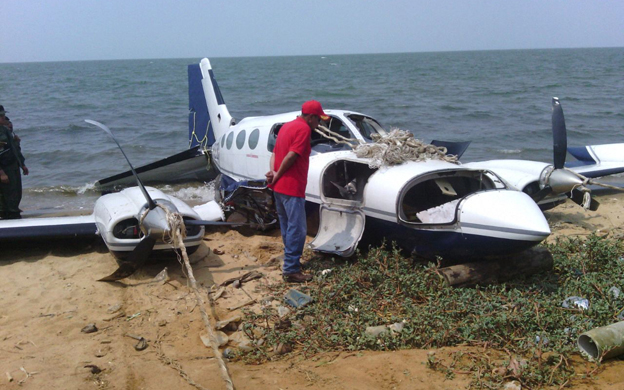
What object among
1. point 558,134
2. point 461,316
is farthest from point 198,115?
point 461,316

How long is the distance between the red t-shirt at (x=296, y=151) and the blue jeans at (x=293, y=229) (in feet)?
0.34

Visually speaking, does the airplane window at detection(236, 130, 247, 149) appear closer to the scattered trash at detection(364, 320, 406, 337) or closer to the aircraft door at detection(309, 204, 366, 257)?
the aircraft door at detection(309, 204, 366, 257)

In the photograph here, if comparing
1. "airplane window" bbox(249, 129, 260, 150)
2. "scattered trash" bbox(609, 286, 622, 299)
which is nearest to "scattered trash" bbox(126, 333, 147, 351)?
"airplane window" bbox(249, 129, 260, 150)

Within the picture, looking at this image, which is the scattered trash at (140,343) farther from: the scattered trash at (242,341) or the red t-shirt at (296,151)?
the red t-shirt at (296,151)

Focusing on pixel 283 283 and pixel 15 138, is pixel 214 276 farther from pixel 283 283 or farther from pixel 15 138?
pixel 15 138

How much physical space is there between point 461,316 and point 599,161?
7.16 metres

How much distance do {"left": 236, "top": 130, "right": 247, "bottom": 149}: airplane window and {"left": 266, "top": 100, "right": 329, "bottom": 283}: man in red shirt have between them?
331cm

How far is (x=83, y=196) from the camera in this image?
14234 millimetres

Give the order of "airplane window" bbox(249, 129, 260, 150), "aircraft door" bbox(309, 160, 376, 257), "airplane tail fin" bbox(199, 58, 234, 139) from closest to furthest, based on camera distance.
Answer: "aircraft door" bbox(309, 160, 376, 257), "airplane window" bbox(249, 129, 260, 150), "airplane tail fin" bbox(199, 58, 234, 139)

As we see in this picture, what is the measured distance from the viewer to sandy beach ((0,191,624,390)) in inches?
176

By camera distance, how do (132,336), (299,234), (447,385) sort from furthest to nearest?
1. (299,234)
2. (132,336)
3. (447,385)

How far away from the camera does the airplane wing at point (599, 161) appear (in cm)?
1031

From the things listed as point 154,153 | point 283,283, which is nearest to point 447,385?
point 283,283

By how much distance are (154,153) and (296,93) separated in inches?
716
